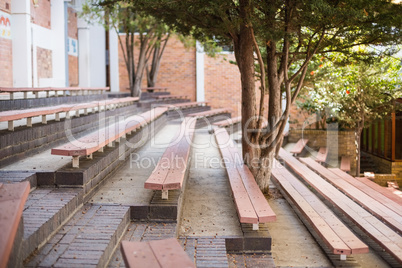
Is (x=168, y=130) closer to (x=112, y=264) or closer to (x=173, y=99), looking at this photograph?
(x=173, y=99)

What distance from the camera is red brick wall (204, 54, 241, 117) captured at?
20.5 meters

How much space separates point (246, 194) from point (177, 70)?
15.7 meters

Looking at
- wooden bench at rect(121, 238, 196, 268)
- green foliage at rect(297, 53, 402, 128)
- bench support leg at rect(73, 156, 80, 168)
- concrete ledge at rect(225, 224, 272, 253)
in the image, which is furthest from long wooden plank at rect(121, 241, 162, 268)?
green foliage at rect(297, 53, 402, 128)

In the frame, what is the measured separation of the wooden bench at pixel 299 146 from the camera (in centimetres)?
1205

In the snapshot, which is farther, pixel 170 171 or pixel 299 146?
pixel 299 146

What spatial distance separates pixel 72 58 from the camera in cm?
1975

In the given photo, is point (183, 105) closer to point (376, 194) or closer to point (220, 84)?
point (220, 84)

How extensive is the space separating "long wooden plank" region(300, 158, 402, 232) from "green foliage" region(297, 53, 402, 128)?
2.62 metres

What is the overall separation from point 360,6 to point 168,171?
9.90ft

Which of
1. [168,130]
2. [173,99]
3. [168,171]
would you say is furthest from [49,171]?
[173,99]

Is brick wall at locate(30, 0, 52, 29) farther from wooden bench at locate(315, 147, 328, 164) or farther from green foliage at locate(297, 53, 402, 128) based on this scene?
wooden bench at locate(315, 147, 328, 164)

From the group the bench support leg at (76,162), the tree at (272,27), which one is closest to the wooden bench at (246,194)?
the tree at (272,27)

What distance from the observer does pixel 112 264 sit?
3871mm

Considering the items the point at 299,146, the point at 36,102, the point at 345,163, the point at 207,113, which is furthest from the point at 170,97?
the point at 36,102
